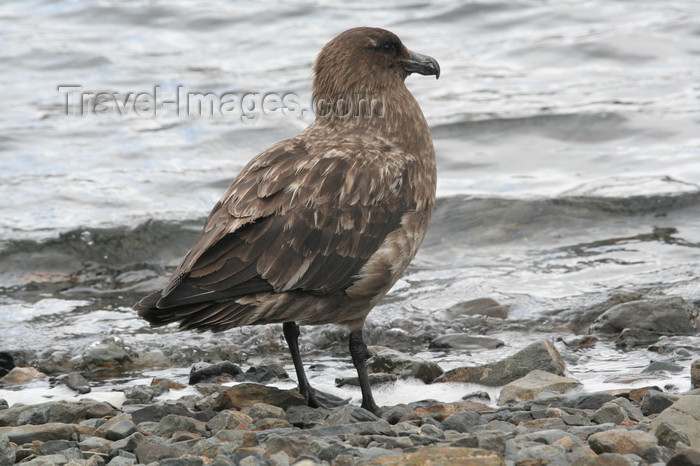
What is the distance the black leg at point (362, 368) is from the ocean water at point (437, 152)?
0.32m

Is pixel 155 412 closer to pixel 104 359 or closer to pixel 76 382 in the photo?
pixel 76 382

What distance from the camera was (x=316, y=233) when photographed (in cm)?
509

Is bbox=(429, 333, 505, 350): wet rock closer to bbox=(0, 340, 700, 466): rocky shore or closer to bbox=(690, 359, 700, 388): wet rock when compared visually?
bbox=(0, 340, 700, 466): rocky shore

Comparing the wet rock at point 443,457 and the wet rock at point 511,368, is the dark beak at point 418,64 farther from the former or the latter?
the wet rock at point 443,457

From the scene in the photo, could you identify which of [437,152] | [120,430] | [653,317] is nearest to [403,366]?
[653,317]

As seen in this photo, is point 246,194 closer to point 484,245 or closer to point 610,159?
point 484,245

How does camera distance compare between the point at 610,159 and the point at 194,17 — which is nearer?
the point at 610,159

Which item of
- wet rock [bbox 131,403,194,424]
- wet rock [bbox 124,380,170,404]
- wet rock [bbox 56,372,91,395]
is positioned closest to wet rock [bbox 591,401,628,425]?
wet rock [bbox 131,403,194,424]

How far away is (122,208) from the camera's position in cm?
970

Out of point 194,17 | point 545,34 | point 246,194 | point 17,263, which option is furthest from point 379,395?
point 194,17

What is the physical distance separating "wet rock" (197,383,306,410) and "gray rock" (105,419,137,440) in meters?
0.68

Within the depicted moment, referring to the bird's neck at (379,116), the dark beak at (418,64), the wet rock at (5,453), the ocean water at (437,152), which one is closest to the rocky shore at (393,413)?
the wet rock at (5,453)

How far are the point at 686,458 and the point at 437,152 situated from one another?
817cm

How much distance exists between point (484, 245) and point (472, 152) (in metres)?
2.77
